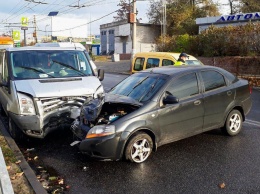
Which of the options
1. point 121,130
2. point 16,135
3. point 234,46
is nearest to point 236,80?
point 121,130

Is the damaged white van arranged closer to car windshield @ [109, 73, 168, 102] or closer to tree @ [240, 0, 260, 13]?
car windshield @ [109, 73, 168, 102]

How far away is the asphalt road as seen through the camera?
12.9ft

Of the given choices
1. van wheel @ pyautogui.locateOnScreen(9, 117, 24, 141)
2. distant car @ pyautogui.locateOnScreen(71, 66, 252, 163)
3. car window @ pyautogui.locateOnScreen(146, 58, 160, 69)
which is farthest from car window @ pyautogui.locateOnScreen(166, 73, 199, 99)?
car window @ pyautogui.locateOnScreen(146, 58, 160, 69)

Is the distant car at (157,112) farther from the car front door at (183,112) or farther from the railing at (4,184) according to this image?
the railing at (4,184)

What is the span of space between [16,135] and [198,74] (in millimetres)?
3919

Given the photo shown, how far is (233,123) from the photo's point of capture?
5949 millimetres

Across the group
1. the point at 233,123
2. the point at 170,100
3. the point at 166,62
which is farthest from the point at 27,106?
the point at 166,62

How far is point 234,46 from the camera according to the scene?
58.4ft

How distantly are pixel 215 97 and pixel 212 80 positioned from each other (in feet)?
1.17

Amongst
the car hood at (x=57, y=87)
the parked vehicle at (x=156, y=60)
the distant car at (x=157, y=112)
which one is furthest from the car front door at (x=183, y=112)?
the parked vehicle at (x=156, y=60)

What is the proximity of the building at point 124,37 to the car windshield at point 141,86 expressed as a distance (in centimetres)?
3418

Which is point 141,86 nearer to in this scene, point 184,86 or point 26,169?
point 184,86

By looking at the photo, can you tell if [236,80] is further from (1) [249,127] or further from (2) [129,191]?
(2) [129,191]

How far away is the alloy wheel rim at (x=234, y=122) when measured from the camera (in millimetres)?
5922
